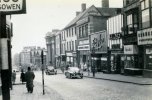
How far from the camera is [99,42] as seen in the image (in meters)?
45.2

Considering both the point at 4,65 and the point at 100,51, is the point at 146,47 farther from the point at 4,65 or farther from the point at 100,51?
the point at 4,65

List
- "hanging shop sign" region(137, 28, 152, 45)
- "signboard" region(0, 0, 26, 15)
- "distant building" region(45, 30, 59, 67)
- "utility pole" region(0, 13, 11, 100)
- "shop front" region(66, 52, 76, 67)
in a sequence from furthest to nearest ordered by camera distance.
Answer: "distant building" region(45, 30, 59, 67) → "shop front" region(66, 52, 76, 67) → "hanging shop sign" region(137, 28, 152, 45) → "signboard" region(0, 0, 26, 15) → "utility pole" region(0, 13, 11, 100)

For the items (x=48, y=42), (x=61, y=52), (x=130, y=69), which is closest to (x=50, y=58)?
(x=48, y=42)

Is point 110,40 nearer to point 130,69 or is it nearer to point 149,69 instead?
point 130,69

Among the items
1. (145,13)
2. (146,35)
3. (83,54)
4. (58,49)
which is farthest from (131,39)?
(58,49)

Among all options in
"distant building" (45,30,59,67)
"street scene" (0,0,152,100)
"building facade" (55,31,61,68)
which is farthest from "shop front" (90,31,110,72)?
"distant building" (45,30,59,67)

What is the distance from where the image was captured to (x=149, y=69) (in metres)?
29.8

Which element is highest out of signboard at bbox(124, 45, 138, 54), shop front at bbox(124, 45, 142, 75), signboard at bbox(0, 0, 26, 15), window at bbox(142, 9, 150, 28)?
window at bbox(142, 9, 150, 28)

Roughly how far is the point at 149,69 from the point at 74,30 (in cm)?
3285

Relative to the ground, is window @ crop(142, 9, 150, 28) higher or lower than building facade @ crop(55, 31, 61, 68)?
higher

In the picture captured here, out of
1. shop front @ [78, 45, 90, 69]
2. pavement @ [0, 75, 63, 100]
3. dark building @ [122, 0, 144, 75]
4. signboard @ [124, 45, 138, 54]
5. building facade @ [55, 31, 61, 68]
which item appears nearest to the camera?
pavement @ [0, 75, 63, 100]

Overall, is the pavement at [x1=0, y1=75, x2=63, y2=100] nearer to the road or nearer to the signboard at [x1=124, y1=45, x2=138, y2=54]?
the road

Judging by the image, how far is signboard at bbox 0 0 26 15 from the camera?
647 centimetres

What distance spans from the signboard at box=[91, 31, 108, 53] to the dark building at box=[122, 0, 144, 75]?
24.8 feet
